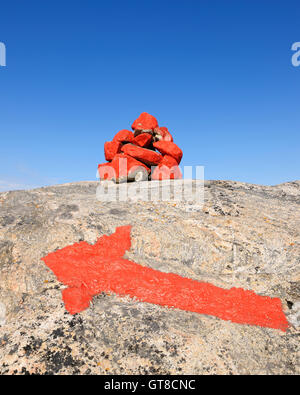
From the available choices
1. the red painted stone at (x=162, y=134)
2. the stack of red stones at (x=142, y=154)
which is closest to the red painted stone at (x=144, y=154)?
the stack of red stones at (x=142, y=154)

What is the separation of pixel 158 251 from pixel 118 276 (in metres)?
2.67

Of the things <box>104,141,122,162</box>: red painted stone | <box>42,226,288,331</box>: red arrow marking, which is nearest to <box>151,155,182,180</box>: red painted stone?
<box>104,141,122,162</box>: red painted stone

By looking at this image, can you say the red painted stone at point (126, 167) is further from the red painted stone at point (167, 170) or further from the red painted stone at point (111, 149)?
the red painted stone at point (111, 149)

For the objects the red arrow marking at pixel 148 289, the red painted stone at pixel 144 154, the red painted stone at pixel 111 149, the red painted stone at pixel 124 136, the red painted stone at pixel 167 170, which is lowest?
the red arrow marking at pixel 148 289

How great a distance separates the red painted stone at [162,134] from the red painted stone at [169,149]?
0.68 m

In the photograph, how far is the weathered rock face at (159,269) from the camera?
639 centimetres

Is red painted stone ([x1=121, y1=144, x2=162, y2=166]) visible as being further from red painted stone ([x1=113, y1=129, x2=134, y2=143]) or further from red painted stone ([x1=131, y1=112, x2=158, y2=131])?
red painted stone ([x1=131, y1=112, x2=158, y2=131])

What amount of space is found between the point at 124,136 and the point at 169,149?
4.75m

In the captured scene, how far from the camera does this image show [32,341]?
661 centimetres

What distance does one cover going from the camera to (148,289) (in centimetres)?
920
